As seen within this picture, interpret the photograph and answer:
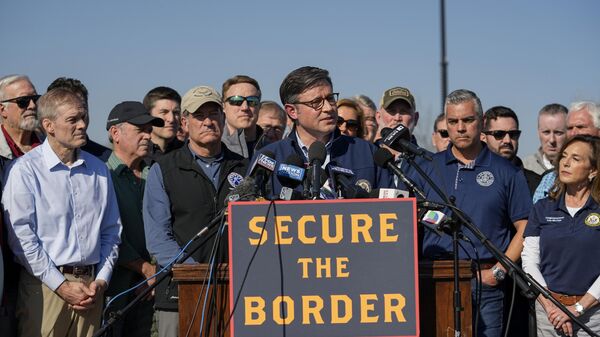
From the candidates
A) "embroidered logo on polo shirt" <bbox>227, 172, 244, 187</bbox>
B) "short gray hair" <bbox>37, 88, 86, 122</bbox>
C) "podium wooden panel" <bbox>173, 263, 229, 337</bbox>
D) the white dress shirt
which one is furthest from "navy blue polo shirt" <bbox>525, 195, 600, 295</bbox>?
"short gray hair" <bbox>37, 88, 86, 122</bbox>

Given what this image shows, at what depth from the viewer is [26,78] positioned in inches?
314

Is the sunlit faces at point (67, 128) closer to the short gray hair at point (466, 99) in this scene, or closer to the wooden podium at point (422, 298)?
the wooden podium at point (422, 298)

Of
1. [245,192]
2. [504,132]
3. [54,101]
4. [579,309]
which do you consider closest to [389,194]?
[245,192]

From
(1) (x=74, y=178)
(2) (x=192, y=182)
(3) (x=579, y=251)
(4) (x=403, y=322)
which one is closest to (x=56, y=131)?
(1) (x=74, y=178)

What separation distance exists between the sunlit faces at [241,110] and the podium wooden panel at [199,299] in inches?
158

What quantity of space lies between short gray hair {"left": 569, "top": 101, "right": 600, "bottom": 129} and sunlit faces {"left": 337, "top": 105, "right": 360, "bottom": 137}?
6.96 feet

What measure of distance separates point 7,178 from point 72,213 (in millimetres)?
517

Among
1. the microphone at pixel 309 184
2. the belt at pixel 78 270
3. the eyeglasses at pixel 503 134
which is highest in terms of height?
the eyeglasses at pixel 503 134

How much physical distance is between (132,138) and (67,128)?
4.04 feet

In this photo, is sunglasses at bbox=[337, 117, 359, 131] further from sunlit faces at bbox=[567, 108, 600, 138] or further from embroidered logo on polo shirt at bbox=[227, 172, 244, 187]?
embroidered logo on polo shirt at bbox=[227, 172, 244, 187]

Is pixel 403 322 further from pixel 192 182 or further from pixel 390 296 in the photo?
Result: pixel 192 182

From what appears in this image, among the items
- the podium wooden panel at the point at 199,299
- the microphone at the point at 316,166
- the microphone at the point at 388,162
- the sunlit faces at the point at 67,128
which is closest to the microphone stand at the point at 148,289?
the podium wooden panel at the point at 199,299

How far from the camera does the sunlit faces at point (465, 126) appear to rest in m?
7.48

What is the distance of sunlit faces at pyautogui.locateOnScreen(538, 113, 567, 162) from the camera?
9.42 m
